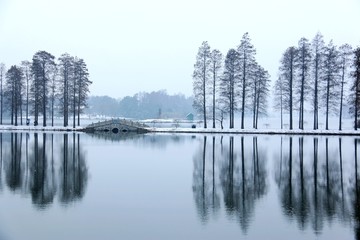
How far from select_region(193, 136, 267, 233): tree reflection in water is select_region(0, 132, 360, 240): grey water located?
4 centimetres

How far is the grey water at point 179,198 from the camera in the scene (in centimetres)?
1177

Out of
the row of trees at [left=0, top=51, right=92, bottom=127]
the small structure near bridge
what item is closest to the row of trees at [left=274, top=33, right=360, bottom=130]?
the small structure near bridge

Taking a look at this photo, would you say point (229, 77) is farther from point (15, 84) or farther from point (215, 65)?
point (15, 84)

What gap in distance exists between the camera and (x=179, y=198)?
15961 millimetres

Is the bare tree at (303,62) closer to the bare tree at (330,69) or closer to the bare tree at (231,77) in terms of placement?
the bare tree at (330,69)

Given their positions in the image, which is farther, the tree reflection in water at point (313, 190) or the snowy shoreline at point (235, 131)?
the snowy shoreline at point (235, 131)

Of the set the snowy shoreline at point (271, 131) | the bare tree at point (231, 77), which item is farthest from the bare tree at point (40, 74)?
the bare tree at point (231, 77)

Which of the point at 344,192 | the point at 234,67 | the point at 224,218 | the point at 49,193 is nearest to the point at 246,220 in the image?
the point at 224,218

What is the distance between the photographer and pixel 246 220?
12.8 m

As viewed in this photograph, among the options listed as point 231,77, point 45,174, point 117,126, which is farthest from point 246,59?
point 45,174

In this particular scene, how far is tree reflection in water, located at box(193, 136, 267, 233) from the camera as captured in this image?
1397cm

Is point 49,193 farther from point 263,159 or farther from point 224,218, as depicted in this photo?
point 263,159

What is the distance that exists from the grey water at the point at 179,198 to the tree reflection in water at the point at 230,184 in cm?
4

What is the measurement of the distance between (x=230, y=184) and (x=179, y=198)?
3.63m
